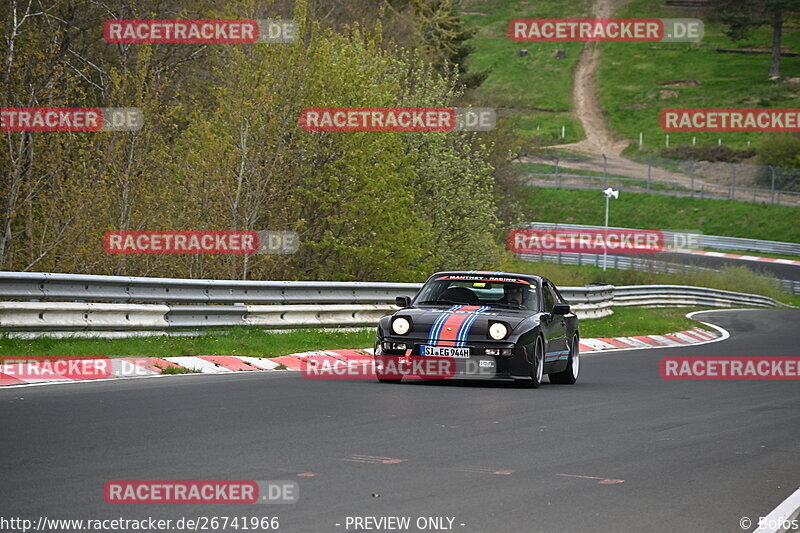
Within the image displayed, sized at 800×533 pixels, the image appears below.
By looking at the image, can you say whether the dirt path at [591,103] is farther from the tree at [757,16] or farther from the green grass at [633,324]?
the green grass at [633,324]

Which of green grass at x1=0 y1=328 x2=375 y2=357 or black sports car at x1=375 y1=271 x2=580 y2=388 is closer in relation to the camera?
black sports car at x1=375 y1=271 x2=580 y2=388

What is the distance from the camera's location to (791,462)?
30.0 ft

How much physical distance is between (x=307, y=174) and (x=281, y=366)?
12904mm

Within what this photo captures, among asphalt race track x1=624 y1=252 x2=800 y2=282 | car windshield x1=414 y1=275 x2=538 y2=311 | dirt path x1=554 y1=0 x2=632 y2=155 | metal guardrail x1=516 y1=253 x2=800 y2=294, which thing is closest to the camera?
car windshield x1=414 y1=275 x2=538 y2=311

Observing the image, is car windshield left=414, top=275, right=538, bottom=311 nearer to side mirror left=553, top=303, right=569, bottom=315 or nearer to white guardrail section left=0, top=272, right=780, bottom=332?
side mirror left=553, top=303, right=569, bottom=315

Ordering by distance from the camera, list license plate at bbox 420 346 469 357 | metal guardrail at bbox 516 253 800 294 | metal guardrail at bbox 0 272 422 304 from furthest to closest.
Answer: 1. metal guardrail at bbox 516 253 800 294
2. metal guardrail at bbox 0 272 422 304
3. license plate at bbox 420 346 469 357

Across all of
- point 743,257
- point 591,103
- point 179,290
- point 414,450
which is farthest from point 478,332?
point 591,103

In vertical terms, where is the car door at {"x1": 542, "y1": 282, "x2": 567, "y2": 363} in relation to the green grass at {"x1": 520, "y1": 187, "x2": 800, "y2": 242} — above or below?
below

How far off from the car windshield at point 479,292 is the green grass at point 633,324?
430 inches

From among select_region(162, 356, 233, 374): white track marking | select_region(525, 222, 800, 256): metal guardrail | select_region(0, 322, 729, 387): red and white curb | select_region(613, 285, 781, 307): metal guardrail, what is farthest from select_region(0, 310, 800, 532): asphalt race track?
select_region(525, 222, 800, 256): metal guardrail

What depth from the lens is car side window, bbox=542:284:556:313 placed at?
15.2m

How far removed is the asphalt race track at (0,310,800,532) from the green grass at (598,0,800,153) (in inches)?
3483

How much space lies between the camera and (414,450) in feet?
28.5

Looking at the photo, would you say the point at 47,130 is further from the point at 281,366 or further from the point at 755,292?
the point at 755,292
